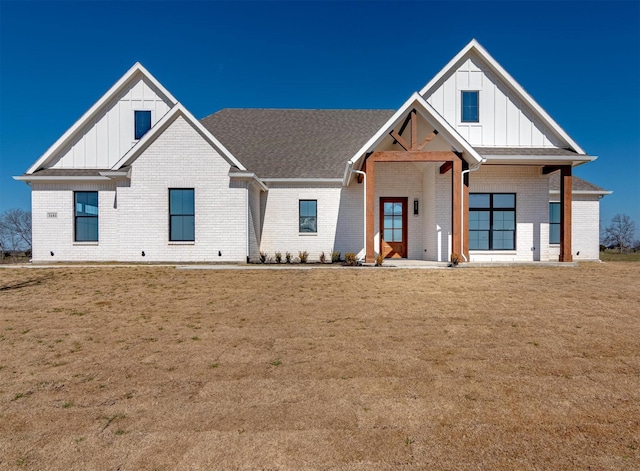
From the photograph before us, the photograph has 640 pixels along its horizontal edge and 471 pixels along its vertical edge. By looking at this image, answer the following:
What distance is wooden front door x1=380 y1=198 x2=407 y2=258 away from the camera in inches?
680

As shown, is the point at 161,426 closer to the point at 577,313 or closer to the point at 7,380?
the point at 7,380

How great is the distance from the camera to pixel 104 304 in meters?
8.50

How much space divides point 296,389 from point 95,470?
192cm

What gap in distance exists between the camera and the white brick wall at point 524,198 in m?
15.6

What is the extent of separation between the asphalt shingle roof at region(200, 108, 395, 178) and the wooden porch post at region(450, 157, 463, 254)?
17.7 ft

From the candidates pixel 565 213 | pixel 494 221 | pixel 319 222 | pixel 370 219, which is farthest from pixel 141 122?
pixel 565 213

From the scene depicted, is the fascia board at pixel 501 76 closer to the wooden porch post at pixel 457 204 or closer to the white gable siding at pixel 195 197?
the wooden porch post at pixel 457 204

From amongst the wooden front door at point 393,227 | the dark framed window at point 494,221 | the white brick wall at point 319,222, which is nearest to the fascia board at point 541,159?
the dark framed window at point 494,221

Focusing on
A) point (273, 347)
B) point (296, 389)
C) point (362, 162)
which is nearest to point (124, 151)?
point (362, 162)

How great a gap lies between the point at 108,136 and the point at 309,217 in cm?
949

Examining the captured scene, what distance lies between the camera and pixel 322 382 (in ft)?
14.2

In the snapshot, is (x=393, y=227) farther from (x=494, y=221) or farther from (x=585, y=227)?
(x=585, y=227)

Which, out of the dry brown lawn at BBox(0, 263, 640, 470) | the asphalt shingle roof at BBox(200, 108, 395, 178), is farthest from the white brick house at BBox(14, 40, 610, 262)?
the dry brown lawn at BBox(0, 263, 640, 470)

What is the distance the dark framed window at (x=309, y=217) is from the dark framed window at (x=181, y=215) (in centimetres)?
480
